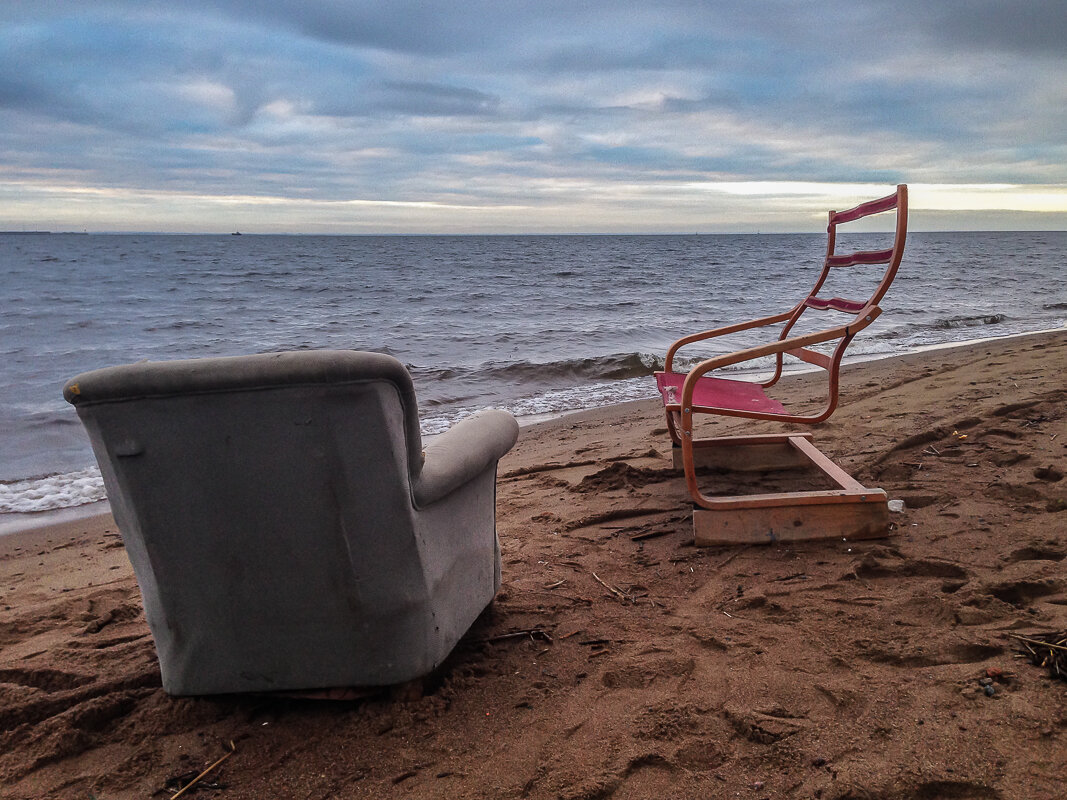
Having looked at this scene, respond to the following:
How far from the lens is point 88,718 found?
83.5 inches

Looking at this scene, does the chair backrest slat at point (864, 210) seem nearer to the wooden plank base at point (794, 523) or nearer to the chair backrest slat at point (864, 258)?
the chair backrest slat at point (864, 258)

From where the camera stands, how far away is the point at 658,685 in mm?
2162

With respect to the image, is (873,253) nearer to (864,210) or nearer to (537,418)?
(864,210)

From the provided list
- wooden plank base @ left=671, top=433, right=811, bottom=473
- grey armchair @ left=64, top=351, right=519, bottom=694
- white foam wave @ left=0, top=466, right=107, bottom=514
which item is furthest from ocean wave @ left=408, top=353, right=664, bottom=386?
grey armchair @ left=64, top=351, right=519, bottom=694

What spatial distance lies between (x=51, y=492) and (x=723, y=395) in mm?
4970

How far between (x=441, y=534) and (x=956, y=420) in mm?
4028

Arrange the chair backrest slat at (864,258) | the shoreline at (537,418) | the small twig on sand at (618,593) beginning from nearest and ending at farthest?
the small twig on sand at (618,593) → the chair backrest slat at (864,258) → the shoreline at (537,418)

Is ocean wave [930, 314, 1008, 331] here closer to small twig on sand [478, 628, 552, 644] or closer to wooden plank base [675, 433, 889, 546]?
wooden plank base [675, 433, 889, 546]

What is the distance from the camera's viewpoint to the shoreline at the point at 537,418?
15.9ft

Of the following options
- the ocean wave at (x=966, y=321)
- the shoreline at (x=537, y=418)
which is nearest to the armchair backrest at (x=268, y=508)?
the shoreline at (x=537, y=418)

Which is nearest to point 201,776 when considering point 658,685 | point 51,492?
point 658,685

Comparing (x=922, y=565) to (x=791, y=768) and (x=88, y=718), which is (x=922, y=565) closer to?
(x=791, y=768)

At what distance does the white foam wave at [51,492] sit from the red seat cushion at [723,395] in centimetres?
427

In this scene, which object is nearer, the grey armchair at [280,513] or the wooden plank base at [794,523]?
the grey armchair at [280,513]
